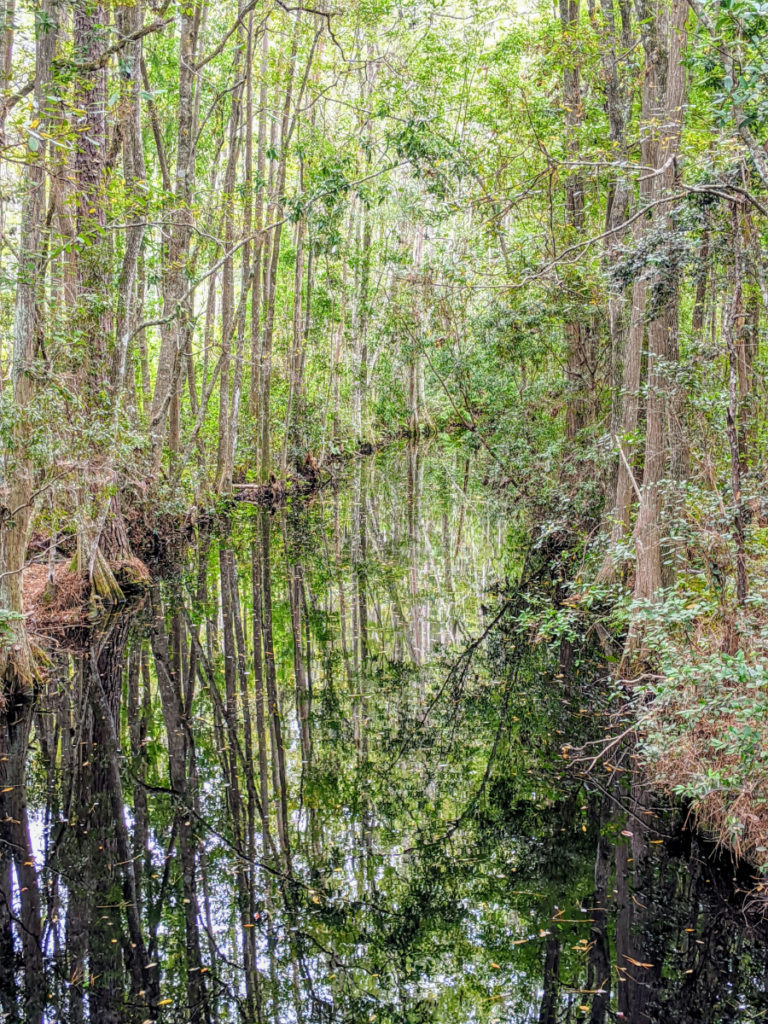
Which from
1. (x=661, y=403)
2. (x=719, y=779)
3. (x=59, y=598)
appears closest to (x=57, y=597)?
(x=59, y=598)

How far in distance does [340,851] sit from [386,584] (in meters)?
8.24

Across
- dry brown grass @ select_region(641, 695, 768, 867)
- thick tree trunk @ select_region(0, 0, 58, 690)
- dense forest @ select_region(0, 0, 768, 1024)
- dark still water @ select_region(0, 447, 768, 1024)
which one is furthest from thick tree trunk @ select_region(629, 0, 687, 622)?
thick tree trunk @ select_region(0, 0, 58, 690)

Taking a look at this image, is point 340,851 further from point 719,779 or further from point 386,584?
point 386,584

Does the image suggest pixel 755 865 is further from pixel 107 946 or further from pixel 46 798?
pixel 46 798

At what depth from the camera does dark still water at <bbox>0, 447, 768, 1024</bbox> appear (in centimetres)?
477

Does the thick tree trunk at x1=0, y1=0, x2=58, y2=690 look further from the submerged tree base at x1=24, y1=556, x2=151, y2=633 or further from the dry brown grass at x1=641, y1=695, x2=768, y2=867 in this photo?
the dry brown grass at x1=641, y1=695, x2=768, y2=867

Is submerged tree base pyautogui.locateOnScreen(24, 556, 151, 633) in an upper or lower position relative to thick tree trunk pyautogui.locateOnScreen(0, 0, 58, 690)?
lower

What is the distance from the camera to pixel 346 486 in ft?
89.3

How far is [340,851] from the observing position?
6234 millimetres

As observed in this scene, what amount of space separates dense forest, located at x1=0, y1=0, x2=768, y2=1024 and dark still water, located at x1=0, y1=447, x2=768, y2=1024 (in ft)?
0.11

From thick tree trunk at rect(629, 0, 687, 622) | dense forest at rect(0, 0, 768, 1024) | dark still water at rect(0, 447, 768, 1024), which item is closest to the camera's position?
dark still water at rect(0, 447, 768, 1024)

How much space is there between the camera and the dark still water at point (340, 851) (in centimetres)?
477

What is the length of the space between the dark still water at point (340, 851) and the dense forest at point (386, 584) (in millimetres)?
35

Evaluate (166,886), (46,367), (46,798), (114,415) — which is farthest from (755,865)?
(114,415)
